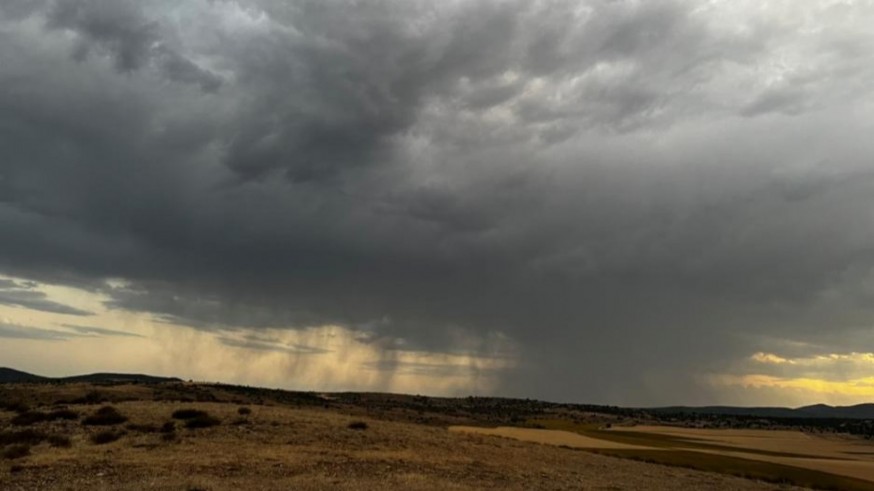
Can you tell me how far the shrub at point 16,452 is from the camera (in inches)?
1389

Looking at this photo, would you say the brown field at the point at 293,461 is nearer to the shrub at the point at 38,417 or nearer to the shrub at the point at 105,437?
the shrub at the point at 105,437

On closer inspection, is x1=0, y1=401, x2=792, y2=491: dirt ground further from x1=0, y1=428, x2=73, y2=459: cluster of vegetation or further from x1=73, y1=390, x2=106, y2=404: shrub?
x1=73, y1=390, x2=106, y2=404: shrub

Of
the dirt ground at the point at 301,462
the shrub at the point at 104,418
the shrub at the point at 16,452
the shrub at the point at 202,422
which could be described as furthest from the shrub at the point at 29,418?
the shrub at the point at 16,452

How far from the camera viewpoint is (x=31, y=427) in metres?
44.3

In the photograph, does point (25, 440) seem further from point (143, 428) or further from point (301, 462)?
point (301, 462)

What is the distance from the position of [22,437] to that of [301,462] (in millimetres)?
18029

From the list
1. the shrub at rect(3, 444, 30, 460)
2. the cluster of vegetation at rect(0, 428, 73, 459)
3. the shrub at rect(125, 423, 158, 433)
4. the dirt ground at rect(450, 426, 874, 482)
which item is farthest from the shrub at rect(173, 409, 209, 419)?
the dirt ground at rect(450, 426, 874, 482)

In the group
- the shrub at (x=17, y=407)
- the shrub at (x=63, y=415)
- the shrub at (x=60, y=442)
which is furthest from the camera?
the shrub at (x=17, y=407)

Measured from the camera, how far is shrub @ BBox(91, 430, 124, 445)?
4043 centimetres

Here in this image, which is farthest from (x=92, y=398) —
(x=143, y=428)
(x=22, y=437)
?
(x=22, y=437)

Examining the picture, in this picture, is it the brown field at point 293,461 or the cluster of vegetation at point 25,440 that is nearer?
the brown field at point 293,461

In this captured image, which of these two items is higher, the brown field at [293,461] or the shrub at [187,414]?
the shrub at [187,414]

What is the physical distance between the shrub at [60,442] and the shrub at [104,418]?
214 inches

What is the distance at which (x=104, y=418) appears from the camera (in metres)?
47.0
